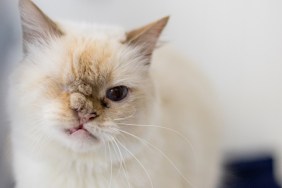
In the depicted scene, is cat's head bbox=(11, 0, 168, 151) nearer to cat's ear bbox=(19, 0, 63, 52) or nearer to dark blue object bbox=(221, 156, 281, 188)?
cat's ear bbox=(19, 0, 63, 52)

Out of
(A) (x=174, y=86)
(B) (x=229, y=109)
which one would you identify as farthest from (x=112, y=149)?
(B) (x=229, y=109)

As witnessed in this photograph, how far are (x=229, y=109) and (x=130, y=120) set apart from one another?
0.81 metres

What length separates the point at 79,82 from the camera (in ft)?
2.78

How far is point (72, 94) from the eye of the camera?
2.73 ft

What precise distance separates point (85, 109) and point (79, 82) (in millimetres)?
62

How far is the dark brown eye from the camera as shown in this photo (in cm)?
89

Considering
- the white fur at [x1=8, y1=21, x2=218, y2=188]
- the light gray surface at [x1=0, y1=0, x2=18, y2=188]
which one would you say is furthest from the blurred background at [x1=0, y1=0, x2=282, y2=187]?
the white fur at [x1=8, y1=21, x2=218, y2=188]

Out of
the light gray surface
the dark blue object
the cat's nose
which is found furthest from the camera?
the dark blue object

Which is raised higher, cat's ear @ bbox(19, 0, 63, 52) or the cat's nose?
cat's ear @ bbox(19, 0, 63, 52)

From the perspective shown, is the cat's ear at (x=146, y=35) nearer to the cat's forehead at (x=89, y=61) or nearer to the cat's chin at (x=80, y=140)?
the cat's forehead at (x=89, y=61)

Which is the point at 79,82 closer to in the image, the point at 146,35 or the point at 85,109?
the point at 85,109

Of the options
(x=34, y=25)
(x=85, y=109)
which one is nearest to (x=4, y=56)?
(x=34, y=25)

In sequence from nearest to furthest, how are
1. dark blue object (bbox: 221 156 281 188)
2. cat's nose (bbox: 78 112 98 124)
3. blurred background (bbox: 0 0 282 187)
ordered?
cat's nose (bbox: 78 112 98 124), blurred background (bbox: 0 0 282 187), dark blue object (bbox: 221 156 281 188)

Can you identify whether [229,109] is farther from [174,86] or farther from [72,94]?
[72,94]
